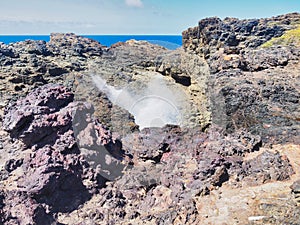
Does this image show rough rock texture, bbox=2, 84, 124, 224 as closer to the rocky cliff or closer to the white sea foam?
the rocky cliff

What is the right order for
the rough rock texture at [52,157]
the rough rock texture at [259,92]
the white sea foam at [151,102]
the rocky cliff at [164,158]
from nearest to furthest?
the rocky cliff at [164,158]
the rough rock texture at [52,157]
the rough rock texture at [259,92]
the white sea foam at [151,102]

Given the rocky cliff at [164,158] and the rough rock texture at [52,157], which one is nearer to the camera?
the rocky cliff at [164,158]

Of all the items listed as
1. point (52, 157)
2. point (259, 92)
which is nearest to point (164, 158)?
point (52, 157)

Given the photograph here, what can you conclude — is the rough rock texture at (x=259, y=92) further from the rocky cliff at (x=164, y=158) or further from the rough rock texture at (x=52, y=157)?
the rough rock texture at (x=52, y=157)

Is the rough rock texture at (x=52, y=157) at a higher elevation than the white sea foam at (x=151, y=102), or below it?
higher

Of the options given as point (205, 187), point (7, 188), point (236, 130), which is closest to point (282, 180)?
point (205, 187)

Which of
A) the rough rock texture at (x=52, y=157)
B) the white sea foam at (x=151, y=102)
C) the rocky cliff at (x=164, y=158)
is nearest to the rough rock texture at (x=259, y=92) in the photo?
the rocky cliff at (x=164, y=158)

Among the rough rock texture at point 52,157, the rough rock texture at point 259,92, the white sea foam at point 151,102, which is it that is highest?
the rough rock texture at point 259,92

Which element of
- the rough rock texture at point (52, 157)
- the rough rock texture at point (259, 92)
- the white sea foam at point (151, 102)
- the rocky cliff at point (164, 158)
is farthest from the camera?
the white sea foam at point (151, 102)

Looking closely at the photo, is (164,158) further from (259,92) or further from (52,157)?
(259,92)

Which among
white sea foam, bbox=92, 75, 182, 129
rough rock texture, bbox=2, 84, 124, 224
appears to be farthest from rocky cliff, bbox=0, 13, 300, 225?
white sea foam, bbox=92, 75, 182, 129

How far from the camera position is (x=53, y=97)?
7988 mm

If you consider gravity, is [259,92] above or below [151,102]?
above

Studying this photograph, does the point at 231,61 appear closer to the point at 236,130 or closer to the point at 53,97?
the point at 236,130
